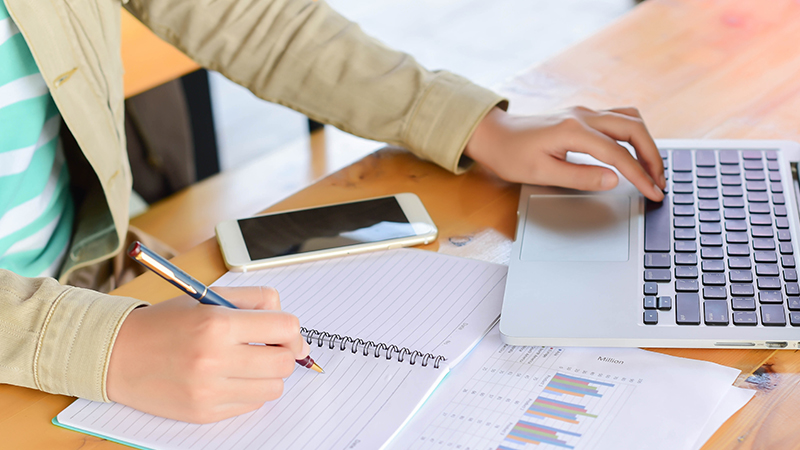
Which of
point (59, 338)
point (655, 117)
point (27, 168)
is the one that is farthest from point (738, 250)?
point (27, 168)

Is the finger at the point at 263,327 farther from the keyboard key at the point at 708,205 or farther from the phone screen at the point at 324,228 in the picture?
the keyboard key at the point at 708,205

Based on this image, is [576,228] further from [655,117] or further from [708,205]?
[655,117]

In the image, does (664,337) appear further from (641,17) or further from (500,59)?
(500,59)

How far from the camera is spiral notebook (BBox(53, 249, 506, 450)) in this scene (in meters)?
0.47

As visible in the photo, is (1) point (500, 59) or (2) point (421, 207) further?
(1) point (500, 59)

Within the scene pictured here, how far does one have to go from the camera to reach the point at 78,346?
508 mm

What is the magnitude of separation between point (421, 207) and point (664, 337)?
27 centimetres

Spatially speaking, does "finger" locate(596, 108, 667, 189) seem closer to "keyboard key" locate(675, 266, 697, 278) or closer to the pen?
"keyboard key" locate(675, 266, 697, 278)

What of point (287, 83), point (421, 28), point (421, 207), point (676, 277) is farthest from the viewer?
point (421, 28)

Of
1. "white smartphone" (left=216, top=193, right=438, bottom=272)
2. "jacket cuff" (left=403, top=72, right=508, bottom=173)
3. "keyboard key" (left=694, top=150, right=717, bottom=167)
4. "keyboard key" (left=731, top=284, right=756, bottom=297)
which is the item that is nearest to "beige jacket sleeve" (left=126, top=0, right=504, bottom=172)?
"jacket cuff" (left=403, top=72, right=508, bottom=173)

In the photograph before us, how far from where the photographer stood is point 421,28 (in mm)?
2928

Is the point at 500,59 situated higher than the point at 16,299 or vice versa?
the point at 16,299

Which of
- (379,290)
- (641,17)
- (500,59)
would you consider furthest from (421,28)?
(379,290)

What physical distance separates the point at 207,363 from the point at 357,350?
0.36 ft
